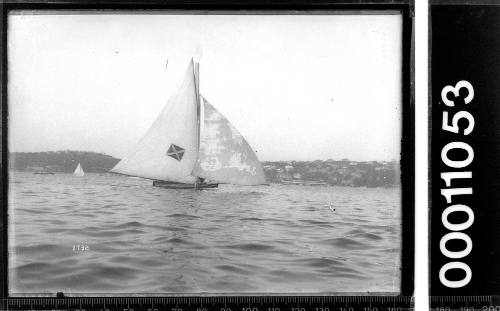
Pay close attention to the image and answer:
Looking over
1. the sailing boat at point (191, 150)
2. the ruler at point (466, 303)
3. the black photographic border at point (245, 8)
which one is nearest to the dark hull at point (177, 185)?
the sailing boat at point (191, 150)

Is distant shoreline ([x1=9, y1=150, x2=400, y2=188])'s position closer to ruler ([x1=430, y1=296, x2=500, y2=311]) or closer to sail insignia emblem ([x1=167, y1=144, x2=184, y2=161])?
sail insignia emblem ([x1=167, y1=144, x2=184, y2=161])

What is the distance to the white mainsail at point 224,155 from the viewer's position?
6.12 ft

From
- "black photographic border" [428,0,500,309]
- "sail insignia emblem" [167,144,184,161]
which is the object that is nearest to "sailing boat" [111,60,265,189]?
"sail insignia emblem" [167,144,184,161]

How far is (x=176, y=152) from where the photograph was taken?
1.93 m

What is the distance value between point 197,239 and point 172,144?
47cm

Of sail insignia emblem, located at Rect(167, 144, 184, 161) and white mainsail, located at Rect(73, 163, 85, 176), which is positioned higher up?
sail insignia emblem, located at Rect(167, 144, 184, 161)

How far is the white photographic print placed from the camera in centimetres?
181

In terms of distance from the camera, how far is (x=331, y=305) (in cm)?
182

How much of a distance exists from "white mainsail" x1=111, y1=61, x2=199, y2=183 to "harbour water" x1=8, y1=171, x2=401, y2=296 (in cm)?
9

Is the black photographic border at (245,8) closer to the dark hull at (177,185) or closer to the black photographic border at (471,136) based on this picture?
the black photographic border at (471,136)

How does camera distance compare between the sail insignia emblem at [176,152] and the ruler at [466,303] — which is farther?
the sail insignia emblem at [176,152]

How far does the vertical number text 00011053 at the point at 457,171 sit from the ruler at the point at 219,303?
277 mm

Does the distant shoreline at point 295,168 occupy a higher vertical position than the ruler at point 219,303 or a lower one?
higher

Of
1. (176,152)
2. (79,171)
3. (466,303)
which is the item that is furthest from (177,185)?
(466,303)
